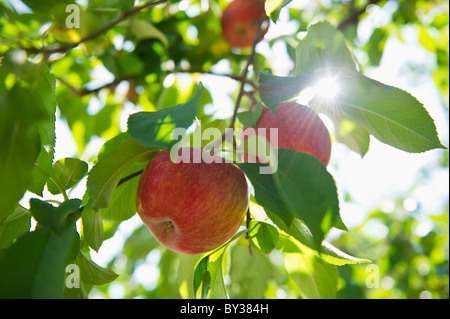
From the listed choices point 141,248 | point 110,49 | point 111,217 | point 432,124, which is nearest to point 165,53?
point 110,49

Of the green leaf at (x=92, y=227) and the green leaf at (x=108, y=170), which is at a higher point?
the green leaf at (x=108, y=170)

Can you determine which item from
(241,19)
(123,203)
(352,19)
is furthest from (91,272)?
(352,19)

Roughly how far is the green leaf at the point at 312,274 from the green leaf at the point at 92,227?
68 centimetres

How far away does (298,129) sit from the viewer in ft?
4.11

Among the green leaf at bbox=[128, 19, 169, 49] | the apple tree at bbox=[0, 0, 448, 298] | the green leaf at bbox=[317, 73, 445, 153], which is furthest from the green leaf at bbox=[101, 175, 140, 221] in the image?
the green leaf at bbox=[128, 19, 169, 49]

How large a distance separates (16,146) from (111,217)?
1.89 ft

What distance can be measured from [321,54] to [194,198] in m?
0.51

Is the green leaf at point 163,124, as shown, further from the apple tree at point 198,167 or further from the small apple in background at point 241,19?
the small apple in background at point 241,19

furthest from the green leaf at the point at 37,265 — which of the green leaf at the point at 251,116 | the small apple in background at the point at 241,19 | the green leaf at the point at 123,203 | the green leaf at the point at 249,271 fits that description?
the small apple in background at the point at 241,19

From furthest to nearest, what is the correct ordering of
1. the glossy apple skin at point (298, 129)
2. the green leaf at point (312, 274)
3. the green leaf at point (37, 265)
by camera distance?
1. the green leaf at point (312, 274)
2. the glossy apple skin at point (298, 129)
3. the green leaf at point (37, 265)

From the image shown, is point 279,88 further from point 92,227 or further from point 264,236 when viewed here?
point 92,227

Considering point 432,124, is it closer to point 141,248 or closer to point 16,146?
point 16,146

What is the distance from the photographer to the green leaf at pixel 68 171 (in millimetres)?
1142

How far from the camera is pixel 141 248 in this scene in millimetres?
2334
